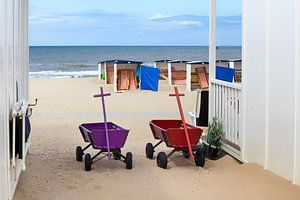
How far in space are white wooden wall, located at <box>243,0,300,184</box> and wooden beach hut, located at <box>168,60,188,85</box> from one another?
1448 cm

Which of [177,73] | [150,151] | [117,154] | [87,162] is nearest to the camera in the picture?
[87,162]

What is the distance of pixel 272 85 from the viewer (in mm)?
5918

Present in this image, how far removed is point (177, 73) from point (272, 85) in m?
15.2

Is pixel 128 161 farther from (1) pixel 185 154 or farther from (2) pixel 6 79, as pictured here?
(2) pixel 6 79

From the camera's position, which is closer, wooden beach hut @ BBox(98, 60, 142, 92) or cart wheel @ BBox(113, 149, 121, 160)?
cart wheel @ BBox(113, 149, 121, 160)

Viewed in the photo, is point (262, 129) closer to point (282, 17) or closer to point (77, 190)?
point (282, 17)

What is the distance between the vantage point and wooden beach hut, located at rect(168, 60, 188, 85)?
2100cm

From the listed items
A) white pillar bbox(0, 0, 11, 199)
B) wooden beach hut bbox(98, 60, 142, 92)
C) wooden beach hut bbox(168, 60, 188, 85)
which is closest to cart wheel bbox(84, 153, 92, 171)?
white pillar bbox(0, 0, 11, 199)

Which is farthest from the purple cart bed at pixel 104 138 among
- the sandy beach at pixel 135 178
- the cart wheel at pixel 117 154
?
the sandy beach at pixel 135 178

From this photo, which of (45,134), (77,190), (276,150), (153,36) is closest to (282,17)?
(276,150)

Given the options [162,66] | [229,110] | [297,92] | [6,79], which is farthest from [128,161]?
[162,66]

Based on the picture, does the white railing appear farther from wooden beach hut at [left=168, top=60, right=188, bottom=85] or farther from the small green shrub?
wooden beach hut at [left=168, top=60, right=188, bottom=85]

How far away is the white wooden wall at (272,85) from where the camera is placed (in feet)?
17.8

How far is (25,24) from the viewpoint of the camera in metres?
7.01
